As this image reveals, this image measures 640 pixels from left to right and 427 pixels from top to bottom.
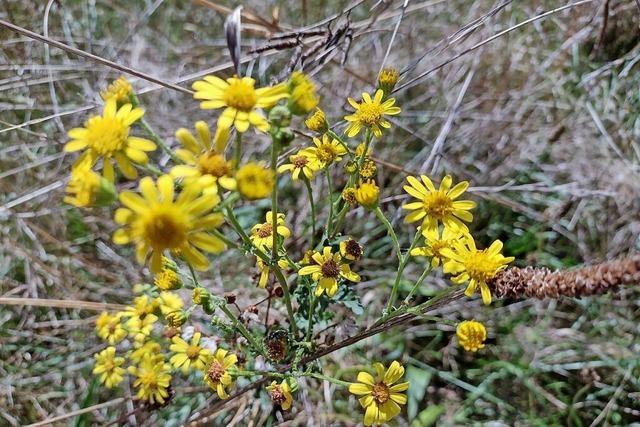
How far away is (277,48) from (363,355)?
1377 millimetres

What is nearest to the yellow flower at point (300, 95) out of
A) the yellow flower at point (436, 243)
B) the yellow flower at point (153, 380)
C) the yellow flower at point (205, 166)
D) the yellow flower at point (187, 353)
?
the yellow flower at point (205, 166)

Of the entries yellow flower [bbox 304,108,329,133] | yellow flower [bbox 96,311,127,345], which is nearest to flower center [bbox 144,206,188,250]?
yellow flower [bbox 304,108,329,133]

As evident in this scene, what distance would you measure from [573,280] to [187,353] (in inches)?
52.4

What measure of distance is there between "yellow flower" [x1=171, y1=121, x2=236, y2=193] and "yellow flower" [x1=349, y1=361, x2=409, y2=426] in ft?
2.72

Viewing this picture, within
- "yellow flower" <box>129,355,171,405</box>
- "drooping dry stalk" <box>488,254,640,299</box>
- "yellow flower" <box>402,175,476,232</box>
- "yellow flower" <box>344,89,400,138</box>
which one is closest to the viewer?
"drooping dry stalk" <box>488,254,640,299</box>

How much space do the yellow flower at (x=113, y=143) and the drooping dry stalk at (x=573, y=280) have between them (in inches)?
36.1

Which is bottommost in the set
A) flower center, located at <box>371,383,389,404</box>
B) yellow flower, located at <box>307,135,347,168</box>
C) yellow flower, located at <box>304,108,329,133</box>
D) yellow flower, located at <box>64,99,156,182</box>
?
flower center, located at <box>371,383,389,404</box>

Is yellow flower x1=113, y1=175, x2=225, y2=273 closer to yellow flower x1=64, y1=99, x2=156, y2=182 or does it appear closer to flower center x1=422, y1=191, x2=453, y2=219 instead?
yellow flower x1=64, y1=99, x2=156, y2=182

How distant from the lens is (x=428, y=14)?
3691mm

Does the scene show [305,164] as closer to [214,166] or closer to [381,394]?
[214,166]

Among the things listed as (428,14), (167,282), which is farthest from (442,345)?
(428,14)

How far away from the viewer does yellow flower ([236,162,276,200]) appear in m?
1.28

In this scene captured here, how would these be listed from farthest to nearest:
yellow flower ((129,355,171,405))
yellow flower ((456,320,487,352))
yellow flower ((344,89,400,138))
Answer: yellow flower ((129,355,171,405)) < yellow flower ((344,89,400,138)) < yellow flower ((456,320,487,352))

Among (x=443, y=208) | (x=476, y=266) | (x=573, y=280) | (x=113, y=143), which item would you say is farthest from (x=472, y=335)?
(x=113, y=143)
